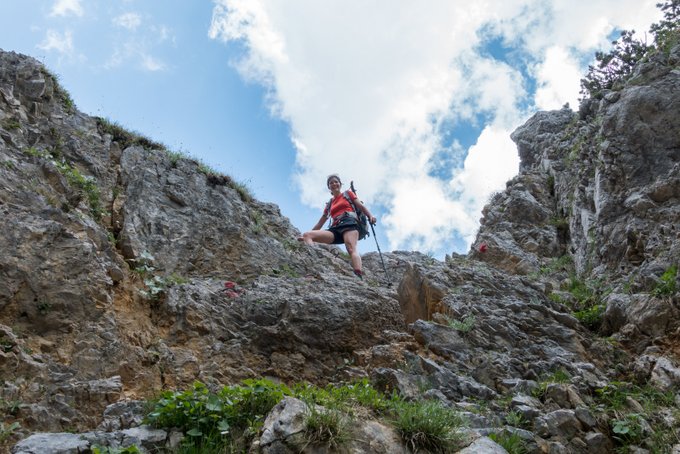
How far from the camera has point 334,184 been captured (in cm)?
1373

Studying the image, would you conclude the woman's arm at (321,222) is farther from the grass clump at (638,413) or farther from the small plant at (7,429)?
the small plant at (7,429)

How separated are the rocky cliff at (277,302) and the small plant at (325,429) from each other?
0.65 ft

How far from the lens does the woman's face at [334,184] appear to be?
1370cm

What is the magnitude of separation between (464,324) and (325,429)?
16.8ft

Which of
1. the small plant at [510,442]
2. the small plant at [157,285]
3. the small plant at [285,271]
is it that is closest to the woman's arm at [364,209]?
the small plant at [285,271]

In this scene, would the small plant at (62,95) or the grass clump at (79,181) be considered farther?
the small plant at (62,95)

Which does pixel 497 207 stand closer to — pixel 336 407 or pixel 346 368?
pixel 346 368

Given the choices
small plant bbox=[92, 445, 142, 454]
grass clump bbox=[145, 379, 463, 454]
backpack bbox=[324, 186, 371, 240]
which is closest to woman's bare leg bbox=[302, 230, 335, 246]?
backpack bbox=[324, 186, 371, 240]

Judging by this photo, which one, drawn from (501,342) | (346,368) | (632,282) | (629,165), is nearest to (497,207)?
(629,165)

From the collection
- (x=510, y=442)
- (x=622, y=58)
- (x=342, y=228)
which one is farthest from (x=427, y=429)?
(x=622, y=58)

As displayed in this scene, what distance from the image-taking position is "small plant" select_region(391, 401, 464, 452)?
597 centimetres

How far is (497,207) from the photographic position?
19.3 meters

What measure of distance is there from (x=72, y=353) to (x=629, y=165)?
1290 centimetres

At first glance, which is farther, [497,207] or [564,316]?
[497,207]
